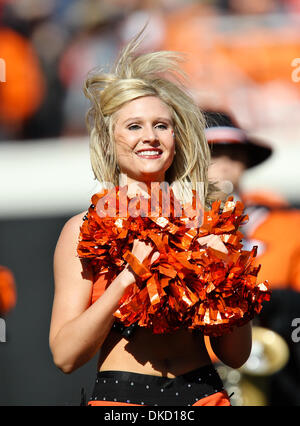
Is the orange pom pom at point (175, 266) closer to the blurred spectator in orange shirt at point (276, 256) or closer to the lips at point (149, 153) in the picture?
the lips at point (149, 153)

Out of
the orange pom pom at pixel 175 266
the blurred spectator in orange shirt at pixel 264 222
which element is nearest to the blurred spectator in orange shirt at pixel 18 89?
the blurred spectator in orange shirt at pixel 264 222

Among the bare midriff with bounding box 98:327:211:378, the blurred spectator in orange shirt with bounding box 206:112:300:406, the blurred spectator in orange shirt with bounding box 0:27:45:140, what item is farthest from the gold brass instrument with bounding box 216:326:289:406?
the blurred spectator in orange shirt with bounding box 0:27:45:140

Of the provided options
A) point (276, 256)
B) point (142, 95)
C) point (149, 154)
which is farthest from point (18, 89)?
point (149, 154)

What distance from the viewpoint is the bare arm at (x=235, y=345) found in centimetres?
209

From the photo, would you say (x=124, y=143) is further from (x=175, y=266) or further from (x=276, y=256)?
(x=276, y=256)

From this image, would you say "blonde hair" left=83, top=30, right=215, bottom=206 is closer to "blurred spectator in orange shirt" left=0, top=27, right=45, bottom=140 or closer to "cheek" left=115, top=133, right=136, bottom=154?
"cheek" left=115, top=133, right=136, bottom=154

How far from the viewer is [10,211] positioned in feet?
17.3

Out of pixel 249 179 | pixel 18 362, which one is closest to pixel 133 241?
pixel 18 362

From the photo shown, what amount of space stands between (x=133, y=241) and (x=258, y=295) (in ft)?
1.17

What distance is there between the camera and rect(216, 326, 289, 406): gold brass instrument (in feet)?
13.2

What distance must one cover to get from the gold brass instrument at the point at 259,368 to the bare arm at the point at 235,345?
191cm

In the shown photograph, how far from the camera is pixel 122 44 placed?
242 inches
